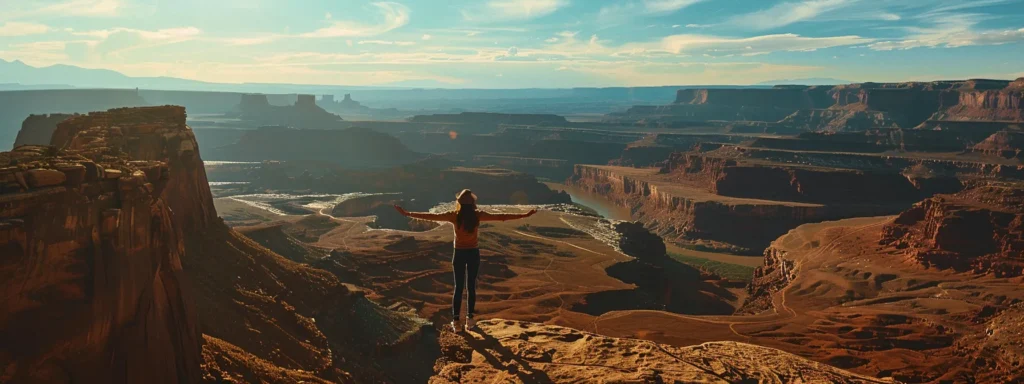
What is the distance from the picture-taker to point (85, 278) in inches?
A: 422

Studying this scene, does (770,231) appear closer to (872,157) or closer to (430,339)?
(872,157)

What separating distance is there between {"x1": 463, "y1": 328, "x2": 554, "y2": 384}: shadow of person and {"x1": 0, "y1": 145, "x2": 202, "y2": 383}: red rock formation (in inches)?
202

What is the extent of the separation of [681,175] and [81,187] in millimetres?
121279

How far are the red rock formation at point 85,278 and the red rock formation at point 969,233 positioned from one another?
58.2m

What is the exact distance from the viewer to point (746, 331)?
39.1 metres

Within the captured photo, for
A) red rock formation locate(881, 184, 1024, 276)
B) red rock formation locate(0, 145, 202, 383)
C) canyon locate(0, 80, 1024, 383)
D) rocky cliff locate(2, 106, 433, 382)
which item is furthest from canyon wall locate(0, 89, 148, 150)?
red rock formation locate(0, 145, 202, 383)

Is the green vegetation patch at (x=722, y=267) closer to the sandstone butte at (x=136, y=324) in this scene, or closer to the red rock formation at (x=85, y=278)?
the sandstone butte at (x=136, y=324)

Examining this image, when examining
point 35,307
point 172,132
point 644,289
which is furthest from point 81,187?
point 644,289

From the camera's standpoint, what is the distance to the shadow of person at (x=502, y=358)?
11914mm

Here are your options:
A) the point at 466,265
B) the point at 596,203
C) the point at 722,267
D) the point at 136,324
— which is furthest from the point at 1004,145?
the point at 136,324

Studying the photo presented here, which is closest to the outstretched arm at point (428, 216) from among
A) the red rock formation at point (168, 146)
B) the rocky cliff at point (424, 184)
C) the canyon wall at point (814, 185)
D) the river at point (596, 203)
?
the red rock formation at point (168, 146)

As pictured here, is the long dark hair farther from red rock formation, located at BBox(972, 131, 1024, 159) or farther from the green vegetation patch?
red rock formation, located at BBox(972, 131, 1024, 159)

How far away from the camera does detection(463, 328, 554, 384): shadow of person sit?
39.1 ft

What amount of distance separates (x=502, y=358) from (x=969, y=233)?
58335 millimetres
